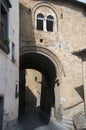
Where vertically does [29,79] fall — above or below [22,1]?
below

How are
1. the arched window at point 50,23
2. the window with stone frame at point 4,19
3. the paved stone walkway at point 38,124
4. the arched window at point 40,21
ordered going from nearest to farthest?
the window with stone frame at point 4,19 < the paved stone walkway at point 38,124 < the arched window at point 40,21 < the arched window at point 50,23

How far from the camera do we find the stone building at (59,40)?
2027 cm

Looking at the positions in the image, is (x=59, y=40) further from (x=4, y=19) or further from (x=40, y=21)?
(x=4, y=19)

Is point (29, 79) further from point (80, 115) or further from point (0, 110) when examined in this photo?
point (0, 110)

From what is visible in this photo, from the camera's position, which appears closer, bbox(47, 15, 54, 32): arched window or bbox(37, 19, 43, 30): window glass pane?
bbox(37, 19, 43, 30): window glass pane

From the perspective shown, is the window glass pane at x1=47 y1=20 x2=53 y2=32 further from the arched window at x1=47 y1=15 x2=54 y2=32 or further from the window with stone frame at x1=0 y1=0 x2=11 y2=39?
the window with stone frame at x1=0 y1=0 x2=11 y2=39

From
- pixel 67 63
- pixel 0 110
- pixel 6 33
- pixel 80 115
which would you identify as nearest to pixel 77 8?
pixel 67 63

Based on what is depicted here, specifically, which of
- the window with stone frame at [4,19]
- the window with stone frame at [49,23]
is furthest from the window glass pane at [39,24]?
the window with stone frame at [4,19]

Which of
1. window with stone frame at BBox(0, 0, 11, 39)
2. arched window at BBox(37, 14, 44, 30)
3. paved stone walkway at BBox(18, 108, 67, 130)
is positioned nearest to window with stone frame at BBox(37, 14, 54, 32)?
arched window at BBox(37, 14, 44, 30)

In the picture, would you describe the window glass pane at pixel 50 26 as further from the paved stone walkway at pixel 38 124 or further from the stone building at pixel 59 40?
the paved stone walkway at pixel 38 124

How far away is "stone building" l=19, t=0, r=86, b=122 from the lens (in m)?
20.3

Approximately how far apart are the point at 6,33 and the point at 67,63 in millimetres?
9027

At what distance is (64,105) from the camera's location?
20391 mm

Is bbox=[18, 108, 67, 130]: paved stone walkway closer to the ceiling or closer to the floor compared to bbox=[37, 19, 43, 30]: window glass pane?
closer to the floor
